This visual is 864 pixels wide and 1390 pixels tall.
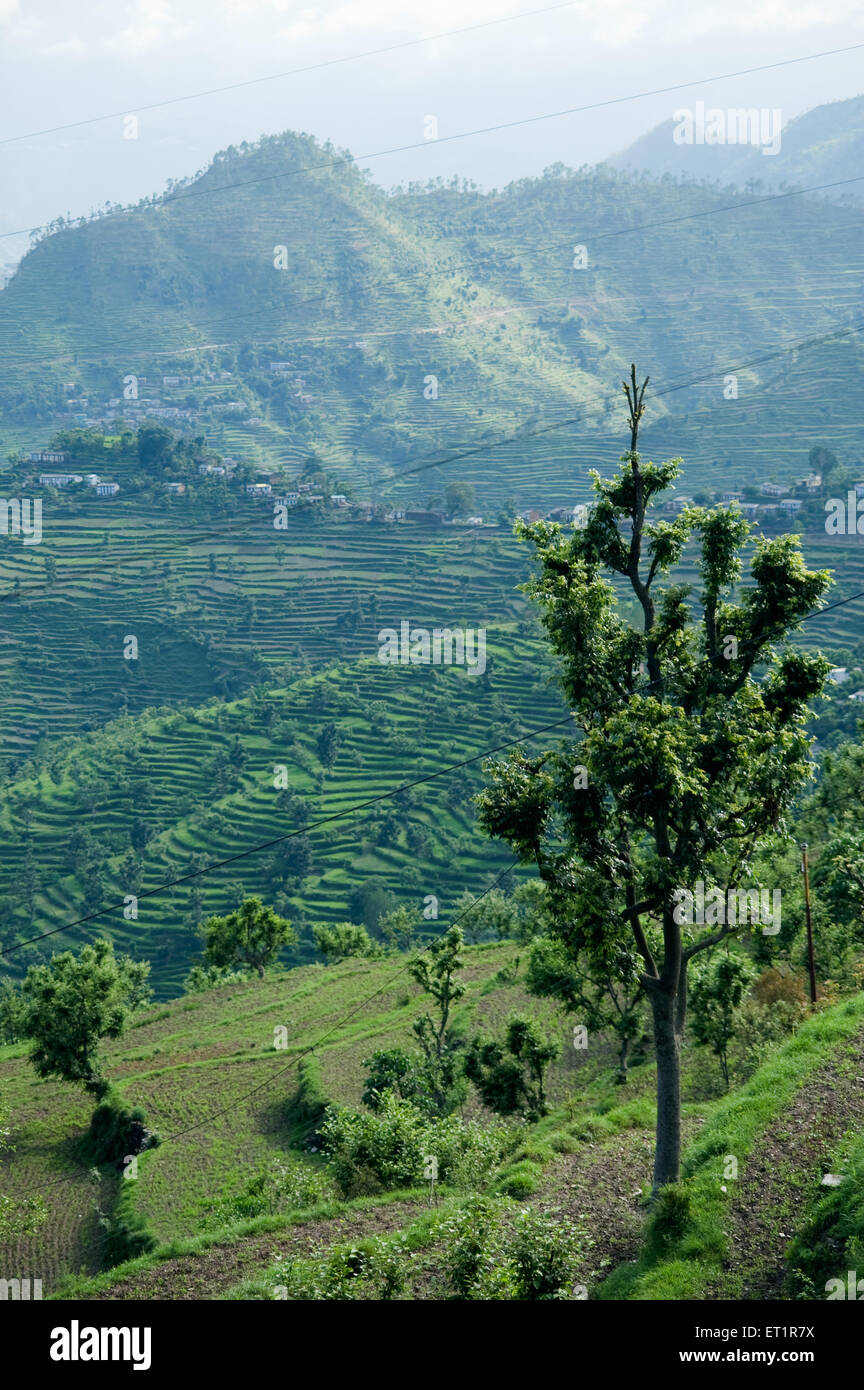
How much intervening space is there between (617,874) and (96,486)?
399 ft

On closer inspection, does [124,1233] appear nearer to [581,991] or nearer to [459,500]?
[581,991]

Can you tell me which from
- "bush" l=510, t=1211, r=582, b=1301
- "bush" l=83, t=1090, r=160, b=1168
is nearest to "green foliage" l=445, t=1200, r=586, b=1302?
"bush" l=510, t=1211, r=582, b=1301

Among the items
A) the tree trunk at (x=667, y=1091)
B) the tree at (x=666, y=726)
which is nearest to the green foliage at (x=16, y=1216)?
the tree trunk at (x=667, y=1091)

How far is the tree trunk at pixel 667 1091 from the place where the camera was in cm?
1355

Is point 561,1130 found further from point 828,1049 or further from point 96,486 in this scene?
point 96,486

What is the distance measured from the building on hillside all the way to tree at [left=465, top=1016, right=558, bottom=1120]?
115484 mm

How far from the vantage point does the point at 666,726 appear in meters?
12.5

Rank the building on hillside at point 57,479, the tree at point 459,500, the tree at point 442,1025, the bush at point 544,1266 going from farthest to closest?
1. the building on hillside at point 57,479
2. the tree at point 459,500
3. the tree at point 442,1025
4. the bush at point 544,1266

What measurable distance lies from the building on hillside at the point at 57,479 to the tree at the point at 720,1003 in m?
119

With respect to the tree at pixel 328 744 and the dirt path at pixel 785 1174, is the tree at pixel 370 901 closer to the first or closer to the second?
the tree at pixel 328 744

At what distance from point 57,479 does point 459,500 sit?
155 feet

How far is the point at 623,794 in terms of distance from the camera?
506 inches

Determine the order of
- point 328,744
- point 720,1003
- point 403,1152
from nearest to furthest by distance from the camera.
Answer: point 403,1152, point 720,1003, point 328,744

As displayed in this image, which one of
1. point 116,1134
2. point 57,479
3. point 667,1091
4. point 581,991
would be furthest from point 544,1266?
point 57,479
